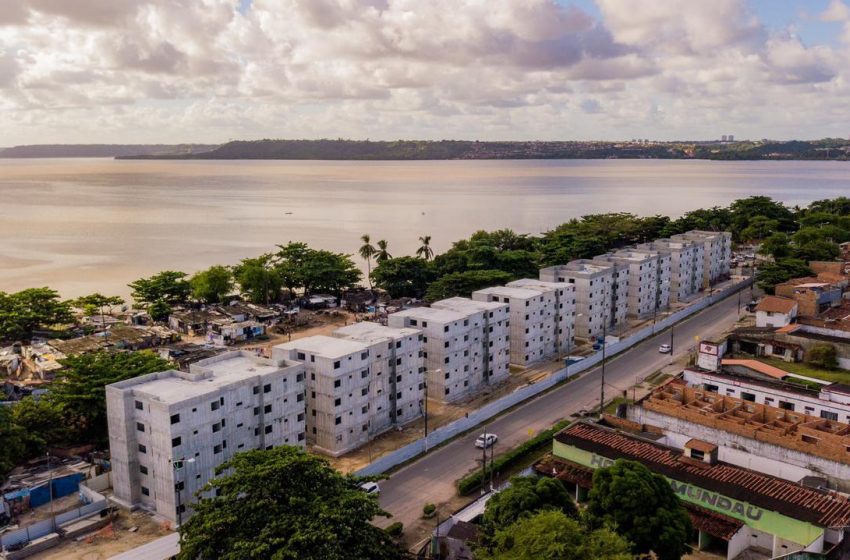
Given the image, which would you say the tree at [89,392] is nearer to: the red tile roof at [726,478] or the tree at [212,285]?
the red tile roof at [726,478]

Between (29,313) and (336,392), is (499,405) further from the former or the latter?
(29,313)

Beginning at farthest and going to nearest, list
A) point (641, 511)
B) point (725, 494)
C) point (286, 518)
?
point (725, 494)
point (641, 511)
point (286, 518)

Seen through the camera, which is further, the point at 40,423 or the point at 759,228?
the point at 759,228

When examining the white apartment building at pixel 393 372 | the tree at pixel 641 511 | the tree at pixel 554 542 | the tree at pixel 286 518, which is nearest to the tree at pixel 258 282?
the white apartment building at pixel 393 372

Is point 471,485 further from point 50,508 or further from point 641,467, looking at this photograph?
point 50,508

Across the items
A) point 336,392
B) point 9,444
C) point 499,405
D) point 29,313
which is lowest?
point 499,405

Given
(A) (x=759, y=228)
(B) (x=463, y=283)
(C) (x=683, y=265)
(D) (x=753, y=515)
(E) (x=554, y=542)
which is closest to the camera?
(E) (x=554, y=542)

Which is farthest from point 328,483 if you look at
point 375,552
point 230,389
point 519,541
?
point 230,389

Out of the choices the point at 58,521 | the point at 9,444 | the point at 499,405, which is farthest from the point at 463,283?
the point at 58,521

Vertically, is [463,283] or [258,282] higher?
[463,283]
